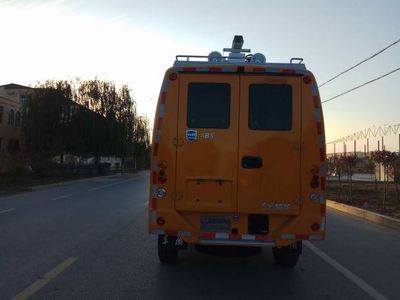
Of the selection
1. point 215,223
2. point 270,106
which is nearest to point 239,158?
point 270,106

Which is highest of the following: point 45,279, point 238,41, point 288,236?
point 238,41

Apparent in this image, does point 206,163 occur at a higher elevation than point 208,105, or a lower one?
lower

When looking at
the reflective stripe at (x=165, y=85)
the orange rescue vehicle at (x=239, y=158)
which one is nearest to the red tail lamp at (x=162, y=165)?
the orange rescue vehicle at (x=239, y=158)

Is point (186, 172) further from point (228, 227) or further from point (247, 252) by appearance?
point (247, 252)

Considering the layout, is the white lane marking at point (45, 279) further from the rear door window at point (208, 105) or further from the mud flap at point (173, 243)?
the rear door window at point (208, 105)

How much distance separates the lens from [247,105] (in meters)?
7.32

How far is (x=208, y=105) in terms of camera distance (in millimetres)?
7324

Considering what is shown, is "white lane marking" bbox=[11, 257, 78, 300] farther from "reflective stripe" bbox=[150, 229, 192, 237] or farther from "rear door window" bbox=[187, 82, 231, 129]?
"rear door window" bbox=[187, 82, 231, 129]

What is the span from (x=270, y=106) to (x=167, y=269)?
9.24 ft

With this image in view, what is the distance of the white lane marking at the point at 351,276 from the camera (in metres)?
6.82

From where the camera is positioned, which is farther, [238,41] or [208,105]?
[238,41]

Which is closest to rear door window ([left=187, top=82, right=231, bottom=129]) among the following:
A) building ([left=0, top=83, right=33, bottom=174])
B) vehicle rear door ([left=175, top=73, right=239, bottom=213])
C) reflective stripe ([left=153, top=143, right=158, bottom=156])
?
vehicle rear door ([left=175, top=73, right=239, bottom=213])

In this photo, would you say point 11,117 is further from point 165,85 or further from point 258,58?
point 165,85

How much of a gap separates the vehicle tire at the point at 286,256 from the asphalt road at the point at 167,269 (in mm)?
131
